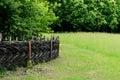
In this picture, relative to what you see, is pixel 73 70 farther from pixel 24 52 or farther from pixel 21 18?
pixel 21 18

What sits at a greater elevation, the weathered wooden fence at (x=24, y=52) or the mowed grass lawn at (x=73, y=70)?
the weathered wooden fence at (x=24, y=52)

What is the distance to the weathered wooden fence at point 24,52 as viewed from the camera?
14427 mm

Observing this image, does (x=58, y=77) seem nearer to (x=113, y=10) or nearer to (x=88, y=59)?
(x=88, y=59)

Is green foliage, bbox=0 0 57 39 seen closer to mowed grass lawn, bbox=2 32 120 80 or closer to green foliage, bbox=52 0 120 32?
mowed grass lawn, bbox=2 32 120 80

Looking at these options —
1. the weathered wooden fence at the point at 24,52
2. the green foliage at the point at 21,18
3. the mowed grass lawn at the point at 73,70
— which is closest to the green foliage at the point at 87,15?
the mowed grass lawn at the point at 73,70

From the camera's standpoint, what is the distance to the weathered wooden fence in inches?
568

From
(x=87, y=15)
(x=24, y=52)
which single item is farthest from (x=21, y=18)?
(x=87, y=15)

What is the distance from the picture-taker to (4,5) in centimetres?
1744

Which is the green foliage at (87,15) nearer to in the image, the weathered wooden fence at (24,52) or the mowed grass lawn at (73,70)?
the mowed grass lawn at (73,70)

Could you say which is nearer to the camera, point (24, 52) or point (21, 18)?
point (24, 52)

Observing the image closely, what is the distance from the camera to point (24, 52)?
15562mm

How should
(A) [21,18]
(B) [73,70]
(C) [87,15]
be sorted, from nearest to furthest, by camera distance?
(B) [73,70]
(A) [21,18]
(C) [87,15]

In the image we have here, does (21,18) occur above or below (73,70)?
above

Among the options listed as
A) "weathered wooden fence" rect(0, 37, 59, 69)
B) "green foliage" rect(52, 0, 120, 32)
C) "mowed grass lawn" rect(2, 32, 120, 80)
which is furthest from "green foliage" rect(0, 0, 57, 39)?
"green foliage" rect(52, 0, 120, 32)
